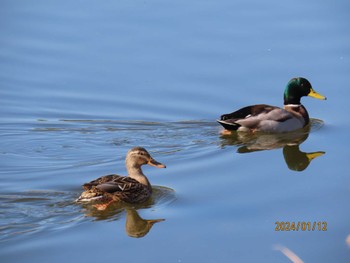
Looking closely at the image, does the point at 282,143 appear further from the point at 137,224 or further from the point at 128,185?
the point at 137,224

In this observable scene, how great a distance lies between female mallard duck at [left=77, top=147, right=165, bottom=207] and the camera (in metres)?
10.6

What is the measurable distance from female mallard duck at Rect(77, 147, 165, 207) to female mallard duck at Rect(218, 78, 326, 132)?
2.56 meters

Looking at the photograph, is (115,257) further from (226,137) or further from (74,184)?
(226,137)

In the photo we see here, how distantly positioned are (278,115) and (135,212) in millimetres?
4177

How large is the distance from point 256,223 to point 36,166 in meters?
3.38

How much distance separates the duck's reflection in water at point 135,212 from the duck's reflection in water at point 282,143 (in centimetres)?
209

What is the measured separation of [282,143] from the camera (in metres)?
13.7

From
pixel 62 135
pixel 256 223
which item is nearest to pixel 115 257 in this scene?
pixel 256 223

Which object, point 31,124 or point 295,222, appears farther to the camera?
point 31,124

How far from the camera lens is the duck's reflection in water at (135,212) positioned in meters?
10.1

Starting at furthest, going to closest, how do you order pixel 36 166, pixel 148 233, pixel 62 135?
pixel 62 135 < pixel 36 166 < pixel 148 233

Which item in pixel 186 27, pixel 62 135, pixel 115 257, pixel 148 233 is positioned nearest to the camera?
pixel 115 257

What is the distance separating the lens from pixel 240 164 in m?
12.3
